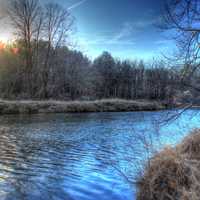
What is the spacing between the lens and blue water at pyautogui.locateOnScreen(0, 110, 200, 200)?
16.1 feet

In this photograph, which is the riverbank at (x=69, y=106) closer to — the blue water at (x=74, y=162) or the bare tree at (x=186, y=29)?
the blue water at (x=74, y=162)

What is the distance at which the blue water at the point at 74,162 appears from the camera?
16.1ft

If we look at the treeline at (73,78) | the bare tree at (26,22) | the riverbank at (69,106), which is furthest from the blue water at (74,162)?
the bare tree at (26,22)

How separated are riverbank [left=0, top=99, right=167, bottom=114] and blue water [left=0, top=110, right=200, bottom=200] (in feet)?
31.4

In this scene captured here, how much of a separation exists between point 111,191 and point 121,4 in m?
Result: 8.72

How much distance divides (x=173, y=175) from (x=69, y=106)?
66.0 ft

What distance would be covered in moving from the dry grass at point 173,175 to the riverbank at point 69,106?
14.8 metres

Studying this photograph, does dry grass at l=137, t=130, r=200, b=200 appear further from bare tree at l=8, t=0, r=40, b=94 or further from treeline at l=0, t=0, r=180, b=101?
bare tree at l=8, t=0, r=40, b=94

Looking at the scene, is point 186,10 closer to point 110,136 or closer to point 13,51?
point 110,136

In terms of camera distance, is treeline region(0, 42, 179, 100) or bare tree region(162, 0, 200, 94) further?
treeline region(0, 42, 179, 100)

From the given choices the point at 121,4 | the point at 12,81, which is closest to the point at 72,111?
the point at 12,81

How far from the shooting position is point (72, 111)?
23.5 m

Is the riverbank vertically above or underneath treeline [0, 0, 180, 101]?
underneath

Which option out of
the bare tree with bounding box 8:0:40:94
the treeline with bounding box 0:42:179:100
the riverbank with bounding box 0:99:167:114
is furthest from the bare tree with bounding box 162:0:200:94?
the bare tree with bounding box 8:0:40:94
